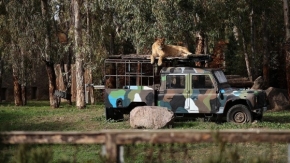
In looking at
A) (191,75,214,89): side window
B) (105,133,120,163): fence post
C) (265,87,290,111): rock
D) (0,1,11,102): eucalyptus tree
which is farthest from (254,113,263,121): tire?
(0,1,11,102): eucalyptus tree

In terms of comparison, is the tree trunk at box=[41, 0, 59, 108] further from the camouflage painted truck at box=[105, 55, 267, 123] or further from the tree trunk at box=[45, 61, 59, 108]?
the camouflage painted truck at box=[105, 55, 267, 123]

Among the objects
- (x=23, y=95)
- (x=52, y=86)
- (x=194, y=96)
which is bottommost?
(x=23, y=95)

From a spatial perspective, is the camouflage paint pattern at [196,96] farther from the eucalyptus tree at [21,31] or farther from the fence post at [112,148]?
the eucalyptus tree at [21,31]

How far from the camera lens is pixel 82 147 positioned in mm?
11469

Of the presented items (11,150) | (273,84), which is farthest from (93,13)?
(11,150)

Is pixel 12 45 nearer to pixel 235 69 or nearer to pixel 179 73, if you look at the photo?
pixel 179 73

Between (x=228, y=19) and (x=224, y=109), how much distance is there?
402 inches

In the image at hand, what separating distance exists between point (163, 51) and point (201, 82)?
1.55 metres

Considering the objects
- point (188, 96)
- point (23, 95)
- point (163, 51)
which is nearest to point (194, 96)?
point (188, 96)

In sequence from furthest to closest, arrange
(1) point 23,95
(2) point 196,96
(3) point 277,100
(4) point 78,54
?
1. (1) point 23,95
2. (4) point 78,54
3. (3) point 277,100
4. (2) point 196,96

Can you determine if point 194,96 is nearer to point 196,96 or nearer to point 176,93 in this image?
point 196,96

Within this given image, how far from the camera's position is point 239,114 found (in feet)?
51.2

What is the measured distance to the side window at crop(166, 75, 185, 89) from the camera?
15.8 meters

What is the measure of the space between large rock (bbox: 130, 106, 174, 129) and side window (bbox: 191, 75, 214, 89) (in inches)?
59.5
